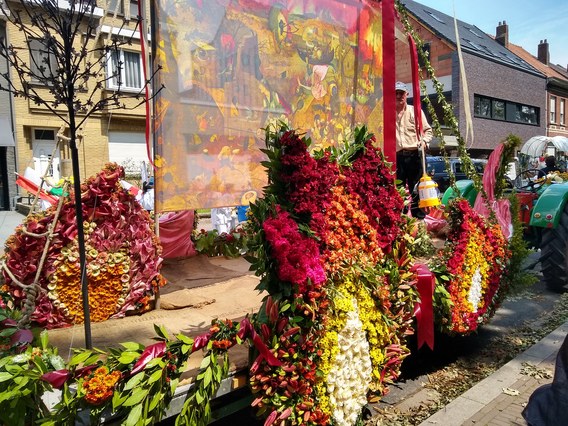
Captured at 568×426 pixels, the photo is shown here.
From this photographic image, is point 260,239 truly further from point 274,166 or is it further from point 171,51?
point 171,51

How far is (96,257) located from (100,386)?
1.37 m

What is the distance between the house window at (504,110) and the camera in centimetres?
2846

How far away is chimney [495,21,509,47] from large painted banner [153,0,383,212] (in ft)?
117

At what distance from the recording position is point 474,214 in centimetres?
414

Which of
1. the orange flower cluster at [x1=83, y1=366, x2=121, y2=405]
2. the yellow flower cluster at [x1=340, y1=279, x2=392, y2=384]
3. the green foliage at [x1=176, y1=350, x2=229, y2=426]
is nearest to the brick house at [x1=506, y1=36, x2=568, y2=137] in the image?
the yellow flower cluster at [x1=340, y1=279, x2=392, y2=384]

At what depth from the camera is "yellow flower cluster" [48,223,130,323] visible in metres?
3.11

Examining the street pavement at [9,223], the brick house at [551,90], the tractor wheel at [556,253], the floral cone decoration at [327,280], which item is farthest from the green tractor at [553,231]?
the brick house at [551,90]

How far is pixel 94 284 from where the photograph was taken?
322 centimetres

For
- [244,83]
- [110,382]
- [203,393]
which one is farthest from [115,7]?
[203,393]

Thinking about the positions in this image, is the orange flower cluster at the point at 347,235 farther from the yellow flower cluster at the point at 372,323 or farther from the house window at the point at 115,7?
the house window at the point at 115,7

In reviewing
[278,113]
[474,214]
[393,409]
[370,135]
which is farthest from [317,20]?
[393,409]

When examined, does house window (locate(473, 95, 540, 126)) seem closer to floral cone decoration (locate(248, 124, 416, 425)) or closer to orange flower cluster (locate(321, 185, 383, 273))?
floral cone decoration (locate(248, 124, 416, 425))

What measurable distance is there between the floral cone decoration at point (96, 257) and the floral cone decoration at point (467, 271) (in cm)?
228

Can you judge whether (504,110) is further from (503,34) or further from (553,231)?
(553,231)
